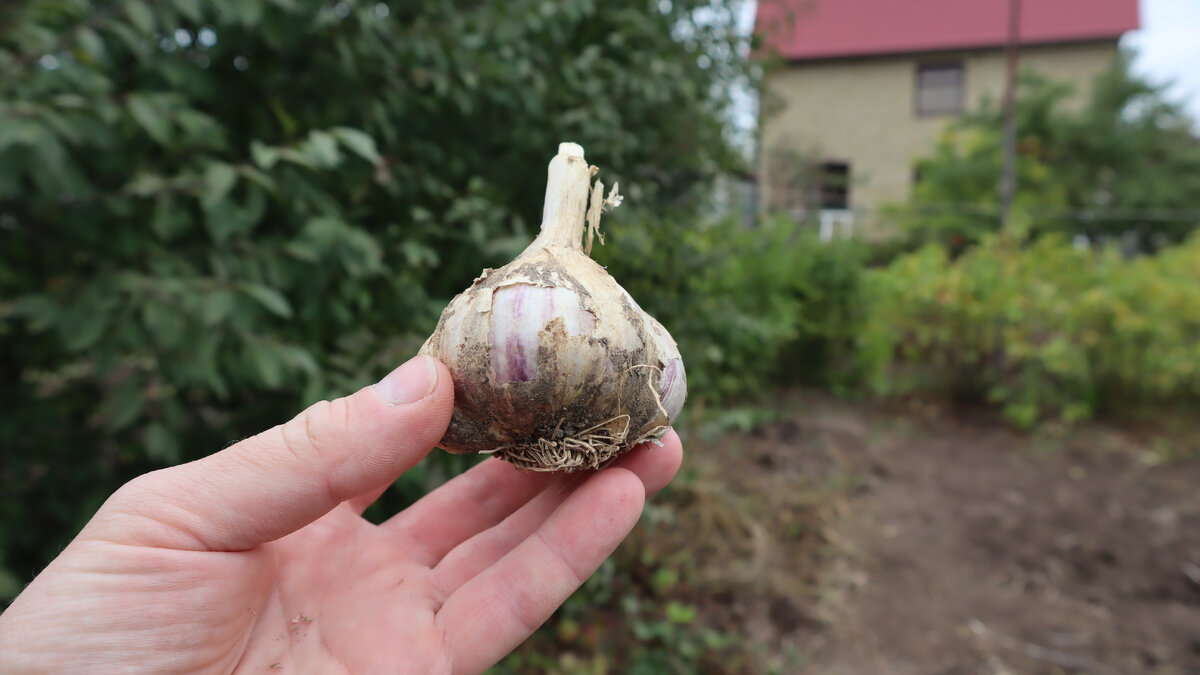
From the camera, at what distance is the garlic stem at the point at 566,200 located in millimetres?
1663

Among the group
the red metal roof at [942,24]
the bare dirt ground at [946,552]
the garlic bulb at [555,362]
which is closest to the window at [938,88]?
the red metal roof at [942,24]

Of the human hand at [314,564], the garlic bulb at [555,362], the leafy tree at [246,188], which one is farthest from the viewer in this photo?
the leafy tree at [246,188]

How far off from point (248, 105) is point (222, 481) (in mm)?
1673

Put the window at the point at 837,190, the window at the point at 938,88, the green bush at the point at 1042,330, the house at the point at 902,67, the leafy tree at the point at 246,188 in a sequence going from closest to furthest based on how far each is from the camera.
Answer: the leafy tree at the point at 246,188 → the green bush at the point at 1042,330 → the window at the point at 837,190 → the house at the point at 902,67 → the window at the point at 938,88

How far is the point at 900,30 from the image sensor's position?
21172 mm

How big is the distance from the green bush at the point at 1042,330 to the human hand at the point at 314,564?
20.1 feet

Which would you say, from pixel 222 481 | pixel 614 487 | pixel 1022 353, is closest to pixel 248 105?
pixel 222 481

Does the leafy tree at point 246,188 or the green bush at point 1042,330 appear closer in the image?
the leafy tree at point 246,188

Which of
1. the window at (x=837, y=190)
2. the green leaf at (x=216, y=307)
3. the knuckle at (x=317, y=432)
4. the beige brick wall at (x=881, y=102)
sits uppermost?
the beige brick wall at (x=881, y=102)

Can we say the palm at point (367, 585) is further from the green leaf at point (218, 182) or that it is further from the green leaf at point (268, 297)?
the green leaf at point (218, 182)

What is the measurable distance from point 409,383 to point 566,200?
626 millimetres

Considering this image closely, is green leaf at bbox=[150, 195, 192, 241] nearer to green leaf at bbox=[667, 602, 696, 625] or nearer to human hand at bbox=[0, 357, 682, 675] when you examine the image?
human hand at bbox=[0, 357, 682, 675]

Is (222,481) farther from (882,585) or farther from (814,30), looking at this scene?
(814,30)

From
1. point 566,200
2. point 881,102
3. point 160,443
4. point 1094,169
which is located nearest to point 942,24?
point 881,102
